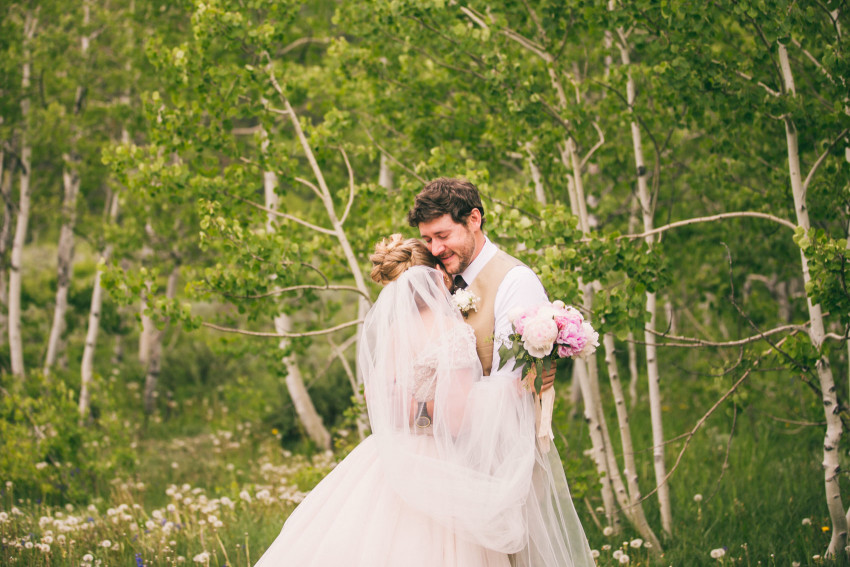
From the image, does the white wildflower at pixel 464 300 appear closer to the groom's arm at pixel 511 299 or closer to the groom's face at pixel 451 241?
the groom's arm at pixel 511 299

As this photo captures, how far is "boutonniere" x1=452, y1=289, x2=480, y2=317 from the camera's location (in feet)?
10.3

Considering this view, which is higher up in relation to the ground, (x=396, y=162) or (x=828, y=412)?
(x=396, y=162)

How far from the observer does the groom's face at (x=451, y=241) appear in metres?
3.32

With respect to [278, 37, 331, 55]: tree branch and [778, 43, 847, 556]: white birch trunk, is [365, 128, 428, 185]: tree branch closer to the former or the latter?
[778, 43, 847, 556]: white birch trunk

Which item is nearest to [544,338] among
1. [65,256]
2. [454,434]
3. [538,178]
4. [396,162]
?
[454,434]

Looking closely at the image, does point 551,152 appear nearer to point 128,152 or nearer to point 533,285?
point 533,285

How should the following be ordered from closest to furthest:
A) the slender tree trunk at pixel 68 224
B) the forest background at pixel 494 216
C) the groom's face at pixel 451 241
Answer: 1. the groom's face at pixel 451 241
2. the forest background at pixel 494 216
3. the slender tree trunk at pixel 68 224

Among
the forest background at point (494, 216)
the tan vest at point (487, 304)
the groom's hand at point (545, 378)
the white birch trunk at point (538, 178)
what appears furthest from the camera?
the white birch trunk at point (538, 178)

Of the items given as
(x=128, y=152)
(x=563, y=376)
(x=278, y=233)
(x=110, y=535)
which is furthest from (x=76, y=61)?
(x=563, y=376)

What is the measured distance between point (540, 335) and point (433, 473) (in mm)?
759

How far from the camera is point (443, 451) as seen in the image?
3049 mm

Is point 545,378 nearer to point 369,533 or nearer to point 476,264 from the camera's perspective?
point 476,264

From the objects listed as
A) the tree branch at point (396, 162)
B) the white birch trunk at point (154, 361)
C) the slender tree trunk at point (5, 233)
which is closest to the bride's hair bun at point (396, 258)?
the tree branch at point (396, 162)

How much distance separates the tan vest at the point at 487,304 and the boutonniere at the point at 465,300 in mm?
71
